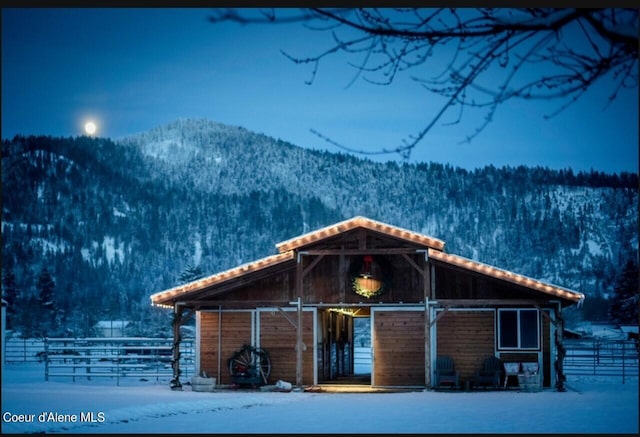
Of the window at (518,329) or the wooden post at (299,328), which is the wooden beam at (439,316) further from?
the wooden post at (299,328)

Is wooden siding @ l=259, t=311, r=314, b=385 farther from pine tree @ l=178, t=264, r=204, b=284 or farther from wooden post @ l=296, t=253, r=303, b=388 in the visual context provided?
pine tree @ l=178, t=264, r=204, b=284

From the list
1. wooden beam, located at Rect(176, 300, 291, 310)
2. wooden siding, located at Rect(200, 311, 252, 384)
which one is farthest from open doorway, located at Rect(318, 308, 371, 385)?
wooden siding, located at Rect(200, 311, 252, 384)

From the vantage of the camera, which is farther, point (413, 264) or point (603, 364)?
point (603, 364)

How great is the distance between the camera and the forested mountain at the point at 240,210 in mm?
121375

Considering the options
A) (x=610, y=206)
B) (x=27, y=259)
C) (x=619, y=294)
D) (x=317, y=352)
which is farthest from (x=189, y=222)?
(x=317, y=352)

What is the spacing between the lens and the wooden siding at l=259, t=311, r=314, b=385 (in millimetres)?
23656

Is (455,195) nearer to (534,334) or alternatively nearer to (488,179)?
(488,179)

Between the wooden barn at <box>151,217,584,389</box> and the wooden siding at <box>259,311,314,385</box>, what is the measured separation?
3 centimetres

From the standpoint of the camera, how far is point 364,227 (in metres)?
23.0

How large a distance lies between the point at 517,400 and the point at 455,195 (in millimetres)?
125767

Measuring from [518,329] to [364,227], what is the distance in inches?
190

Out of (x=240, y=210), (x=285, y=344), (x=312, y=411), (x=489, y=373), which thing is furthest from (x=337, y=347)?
(x=240, y=210)

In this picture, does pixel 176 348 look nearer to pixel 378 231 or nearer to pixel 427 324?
pixel 378 231

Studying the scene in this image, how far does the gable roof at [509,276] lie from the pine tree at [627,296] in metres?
33.5
